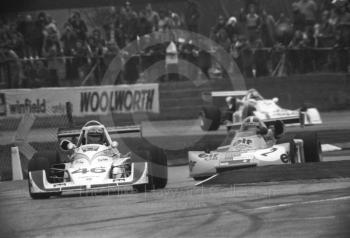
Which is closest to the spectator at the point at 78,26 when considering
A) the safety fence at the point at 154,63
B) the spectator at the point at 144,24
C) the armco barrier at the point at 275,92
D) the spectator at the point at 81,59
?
the spectator at the point at 81,59

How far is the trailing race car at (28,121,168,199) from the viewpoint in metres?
12.9

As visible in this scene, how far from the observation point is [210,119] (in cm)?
2305

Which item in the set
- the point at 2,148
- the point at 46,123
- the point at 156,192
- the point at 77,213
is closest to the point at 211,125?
the point at 46,123

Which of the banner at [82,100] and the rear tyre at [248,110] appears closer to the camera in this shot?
the rear tyre at [248,110]

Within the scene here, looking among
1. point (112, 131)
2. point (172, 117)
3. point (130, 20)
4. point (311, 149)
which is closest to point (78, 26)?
point (130, 20)

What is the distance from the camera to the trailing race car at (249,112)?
21984 mm

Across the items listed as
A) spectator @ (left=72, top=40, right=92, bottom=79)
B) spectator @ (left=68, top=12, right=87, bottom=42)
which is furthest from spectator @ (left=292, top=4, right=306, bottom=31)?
spectator @ (left=72, top=40, right=92, bottom=79)

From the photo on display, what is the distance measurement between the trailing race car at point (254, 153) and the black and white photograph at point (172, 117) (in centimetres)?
3

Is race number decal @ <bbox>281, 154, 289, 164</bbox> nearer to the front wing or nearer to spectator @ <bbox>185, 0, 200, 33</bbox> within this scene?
the front wing

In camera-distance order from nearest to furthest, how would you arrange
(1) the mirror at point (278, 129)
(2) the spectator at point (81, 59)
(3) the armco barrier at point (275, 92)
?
(1) the mirror at point (278, 129) → (2) the spectator at point (81, 59) → (3) the armco barrier at point (275, 92)

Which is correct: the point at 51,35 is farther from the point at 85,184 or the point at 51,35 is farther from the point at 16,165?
the point at 85,184

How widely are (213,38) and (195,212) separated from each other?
14220 mm

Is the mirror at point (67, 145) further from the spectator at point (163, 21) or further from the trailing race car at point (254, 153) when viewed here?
the spectator at point (163, 21)

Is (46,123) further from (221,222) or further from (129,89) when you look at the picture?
(221,222)
